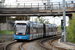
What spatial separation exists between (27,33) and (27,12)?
8.91m

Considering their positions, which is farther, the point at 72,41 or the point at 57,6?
the point at 57,6

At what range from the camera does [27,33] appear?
26.1m

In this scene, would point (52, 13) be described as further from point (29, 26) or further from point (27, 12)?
point (29, 26)

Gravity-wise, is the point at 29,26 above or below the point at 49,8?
below

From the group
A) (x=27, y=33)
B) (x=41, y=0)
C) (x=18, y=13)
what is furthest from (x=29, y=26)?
(x=41, y=0)

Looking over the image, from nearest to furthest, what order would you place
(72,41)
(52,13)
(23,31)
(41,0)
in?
(72,41), (23,31), (52,13), (41,0)

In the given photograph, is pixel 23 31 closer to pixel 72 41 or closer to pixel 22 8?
pixel 72 41

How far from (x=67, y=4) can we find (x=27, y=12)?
701 centimetres

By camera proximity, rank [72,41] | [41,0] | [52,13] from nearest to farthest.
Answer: [72,41] → [52,13] → [41,0]

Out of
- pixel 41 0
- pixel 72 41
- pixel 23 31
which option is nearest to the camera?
pixel 72 41

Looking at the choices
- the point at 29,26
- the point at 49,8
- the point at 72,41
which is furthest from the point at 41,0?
the point at 72,41

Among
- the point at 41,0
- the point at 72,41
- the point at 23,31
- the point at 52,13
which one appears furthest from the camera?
the point at 41,0

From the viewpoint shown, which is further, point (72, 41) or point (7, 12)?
point (7, 12)

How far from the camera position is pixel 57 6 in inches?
1350
